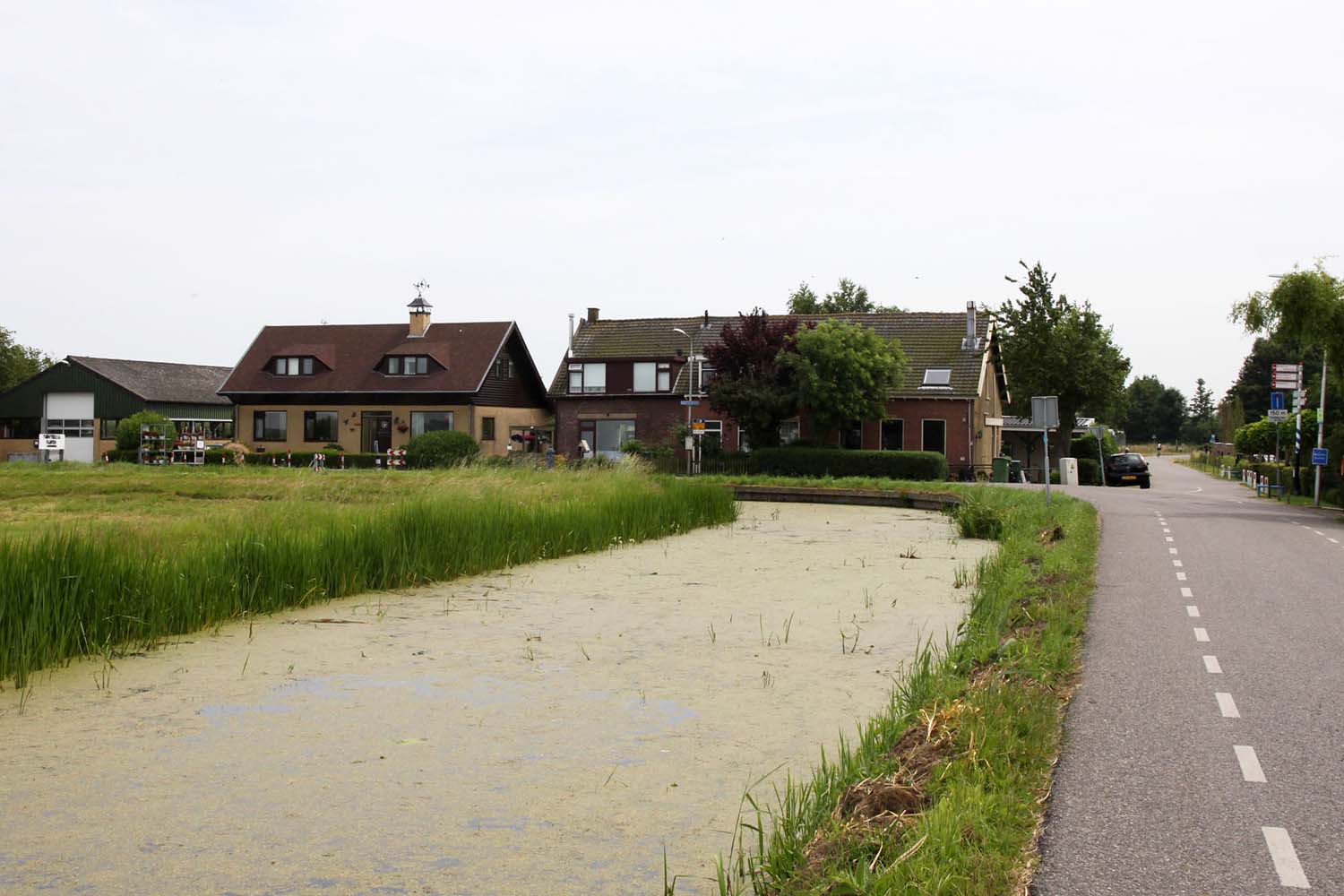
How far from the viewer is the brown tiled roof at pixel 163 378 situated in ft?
230

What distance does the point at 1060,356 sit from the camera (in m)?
69.4

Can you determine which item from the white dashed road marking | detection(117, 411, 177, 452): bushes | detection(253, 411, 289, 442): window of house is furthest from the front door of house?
the white dashed road marking

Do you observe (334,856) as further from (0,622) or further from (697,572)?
(697,572)

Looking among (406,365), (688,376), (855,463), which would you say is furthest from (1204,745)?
(406,365)

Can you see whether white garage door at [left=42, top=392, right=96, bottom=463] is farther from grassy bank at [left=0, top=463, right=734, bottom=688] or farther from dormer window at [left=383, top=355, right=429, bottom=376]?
grassy bank at [left=0, top=463, right=734, bottom=688]

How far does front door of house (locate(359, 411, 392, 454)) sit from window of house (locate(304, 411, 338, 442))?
151 cm

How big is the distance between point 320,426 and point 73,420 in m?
18.2

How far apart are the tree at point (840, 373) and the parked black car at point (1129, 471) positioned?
412 inches

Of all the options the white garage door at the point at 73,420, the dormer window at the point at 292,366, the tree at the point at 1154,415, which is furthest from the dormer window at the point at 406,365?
the tree at the point at 1154,415

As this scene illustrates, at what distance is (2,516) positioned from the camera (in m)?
22.0

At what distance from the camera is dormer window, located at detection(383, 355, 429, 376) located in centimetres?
6193

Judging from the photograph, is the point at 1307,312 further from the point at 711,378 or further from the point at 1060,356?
the point at 1060,356

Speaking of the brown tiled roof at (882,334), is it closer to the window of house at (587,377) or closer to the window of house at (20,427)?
the window of house at (587,377)

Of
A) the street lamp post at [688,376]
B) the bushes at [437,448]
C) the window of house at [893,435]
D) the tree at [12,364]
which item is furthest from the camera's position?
the tree at [12,364]
